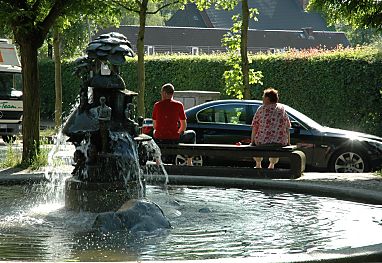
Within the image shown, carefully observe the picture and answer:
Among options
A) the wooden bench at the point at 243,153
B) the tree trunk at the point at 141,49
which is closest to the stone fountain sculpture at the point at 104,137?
the wooden bench at the point at 243,153

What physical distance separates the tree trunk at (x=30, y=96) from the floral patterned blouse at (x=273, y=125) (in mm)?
4214

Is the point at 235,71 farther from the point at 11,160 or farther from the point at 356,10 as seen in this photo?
the point at 11,160

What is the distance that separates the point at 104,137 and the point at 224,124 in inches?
281

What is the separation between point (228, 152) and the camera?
15117 millimetres

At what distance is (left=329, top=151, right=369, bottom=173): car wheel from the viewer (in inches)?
683

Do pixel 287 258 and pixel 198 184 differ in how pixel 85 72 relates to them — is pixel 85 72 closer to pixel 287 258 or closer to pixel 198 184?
pixel 198 184

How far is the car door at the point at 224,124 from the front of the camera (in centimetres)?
1770

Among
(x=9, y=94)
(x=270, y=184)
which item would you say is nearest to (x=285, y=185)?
(x=270, y=184)

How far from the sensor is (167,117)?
605 inches

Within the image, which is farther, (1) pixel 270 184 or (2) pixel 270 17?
(2) pixel 270 17

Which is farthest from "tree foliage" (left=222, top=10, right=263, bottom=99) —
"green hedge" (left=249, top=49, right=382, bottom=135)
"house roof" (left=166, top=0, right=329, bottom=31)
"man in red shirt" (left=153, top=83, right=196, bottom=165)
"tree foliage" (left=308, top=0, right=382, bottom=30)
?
"house roof" (left=166, top=0, right=329, bottom=31)

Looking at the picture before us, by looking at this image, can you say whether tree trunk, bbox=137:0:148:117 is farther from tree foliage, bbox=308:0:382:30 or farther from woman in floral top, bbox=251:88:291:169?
woman in floral top, bbox=251:88:291:169

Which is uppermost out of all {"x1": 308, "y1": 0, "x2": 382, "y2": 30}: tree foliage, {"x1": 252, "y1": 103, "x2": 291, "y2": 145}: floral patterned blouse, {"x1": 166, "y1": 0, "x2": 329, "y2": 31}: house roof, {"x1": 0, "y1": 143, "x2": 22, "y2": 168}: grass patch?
{"x1": 166, "y1": 0, "x2": 329, "y2": 31}: house roof

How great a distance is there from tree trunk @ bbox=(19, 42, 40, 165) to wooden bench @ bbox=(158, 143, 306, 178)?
2862mm
